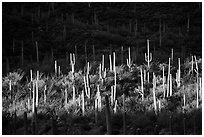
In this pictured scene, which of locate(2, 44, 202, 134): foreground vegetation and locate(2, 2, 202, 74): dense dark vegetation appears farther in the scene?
locate(2, 2, 202, 74): dense dark vegetation

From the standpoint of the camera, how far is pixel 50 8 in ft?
64.4

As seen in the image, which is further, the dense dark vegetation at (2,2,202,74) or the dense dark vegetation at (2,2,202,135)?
the dense dark vegetation at (2,2,202,74)

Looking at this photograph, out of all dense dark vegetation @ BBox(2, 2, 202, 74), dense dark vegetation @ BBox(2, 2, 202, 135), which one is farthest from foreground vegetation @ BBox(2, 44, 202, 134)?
dense dark vegetation @ BBox(2, 2, 202, 74)

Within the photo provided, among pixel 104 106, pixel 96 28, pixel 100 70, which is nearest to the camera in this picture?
pixel 104 106

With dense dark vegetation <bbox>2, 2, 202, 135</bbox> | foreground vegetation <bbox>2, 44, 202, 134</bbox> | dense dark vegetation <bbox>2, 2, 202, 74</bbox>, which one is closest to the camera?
foreground vegetation <bbox>2, 44, 202, 134</bbox>

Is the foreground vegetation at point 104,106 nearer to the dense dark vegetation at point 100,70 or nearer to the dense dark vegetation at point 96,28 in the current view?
the dense dark vegetation at point 100,70

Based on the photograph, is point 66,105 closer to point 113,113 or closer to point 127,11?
point 113,113

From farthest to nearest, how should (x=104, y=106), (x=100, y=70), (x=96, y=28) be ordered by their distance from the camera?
(x=96, y=28), (x=100, y=70), (x=104, y=106)

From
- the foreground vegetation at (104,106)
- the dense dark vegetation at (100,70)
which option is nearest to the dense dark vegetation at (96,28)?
the dense dark vegetation at (100,70)

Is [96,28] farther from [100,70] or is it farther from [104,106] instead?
[104,106]

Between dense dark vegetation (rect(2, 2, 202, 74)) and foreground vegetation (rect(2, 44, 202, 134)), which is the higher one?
dense dark vegetation (rect(2, 2, 202, 74))

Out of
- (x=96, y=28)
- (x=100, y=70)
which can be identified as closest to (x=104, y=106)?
(x=100, y=70)

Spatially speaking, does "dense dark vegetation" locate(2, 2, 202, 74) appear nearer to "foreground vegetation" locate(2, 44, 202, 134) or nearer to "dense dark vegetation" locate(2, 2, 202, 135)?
"dense dark vegetation" locate(2, 2, 202, 135)

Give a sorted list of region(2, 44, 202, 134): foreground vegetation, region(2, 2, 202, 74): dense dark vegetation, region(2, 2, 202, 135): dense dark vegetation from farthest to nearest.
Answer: region(2, 2, 202, 74): dense dark vegetation, region(2, 2, 202, 135): dense dark vegetation, region(2, 44, 202, 134): foreground vegetation
